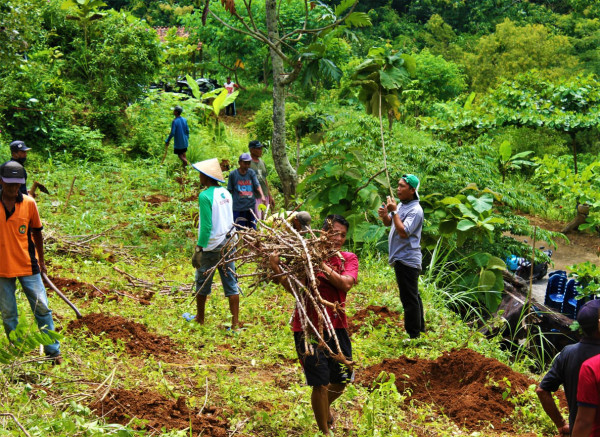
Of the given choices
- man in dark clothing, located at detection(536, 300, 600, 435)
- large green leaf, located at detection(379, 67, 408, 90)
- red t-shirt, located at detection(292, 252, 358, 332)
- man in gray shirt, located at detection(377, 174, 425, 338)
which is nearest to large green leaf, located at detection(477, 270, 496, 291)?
man in gray shirt, located at detection(377, 174, 425, 338)

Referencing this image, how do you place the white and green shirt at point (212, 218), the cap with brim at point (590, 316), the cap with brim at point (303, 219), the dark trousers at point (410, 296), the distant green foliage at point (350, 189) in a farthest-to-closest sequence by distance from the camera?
the distant green foliage at point (350, 189), the dark trousers at point (410, 296), the white and green shirt at point (212, 218), the cap with brim at point (303, 219), the cap with brim at point (590, 316)

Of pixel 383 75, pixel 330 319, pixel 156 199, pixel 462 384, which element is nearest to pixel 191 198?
pixel 156 199

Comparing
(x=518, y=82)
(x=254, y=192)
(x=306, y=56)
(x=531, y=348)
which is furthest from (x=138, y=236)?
(x=518, y=82)

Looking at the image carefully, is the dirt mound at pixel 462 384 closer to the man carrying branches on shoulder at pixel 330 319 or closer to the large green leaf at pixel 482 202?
the man carrying branches on shoulder at pixel 330 319

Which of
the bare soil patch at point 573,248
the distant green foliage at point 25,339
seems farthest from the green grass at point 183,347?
the bare soil patch at point 573,248

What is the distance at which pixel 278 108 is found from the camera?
10133mm

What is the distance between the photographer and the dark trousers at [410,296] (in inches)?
261

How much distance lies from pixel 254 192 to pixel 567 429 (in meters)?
5.25

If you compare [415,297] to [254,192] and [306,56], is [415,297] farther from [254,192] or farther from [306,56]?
[306,56]

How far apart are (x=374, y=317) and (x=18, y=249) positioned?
4.01m

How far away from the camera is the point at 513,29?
80.0 ft

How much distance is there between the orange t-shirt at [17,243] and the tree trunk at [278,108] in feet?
18.0

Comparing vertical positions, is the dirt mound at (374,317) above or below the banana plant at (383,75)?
below

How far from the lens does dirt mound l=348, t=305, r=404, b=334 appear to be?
291 inches
